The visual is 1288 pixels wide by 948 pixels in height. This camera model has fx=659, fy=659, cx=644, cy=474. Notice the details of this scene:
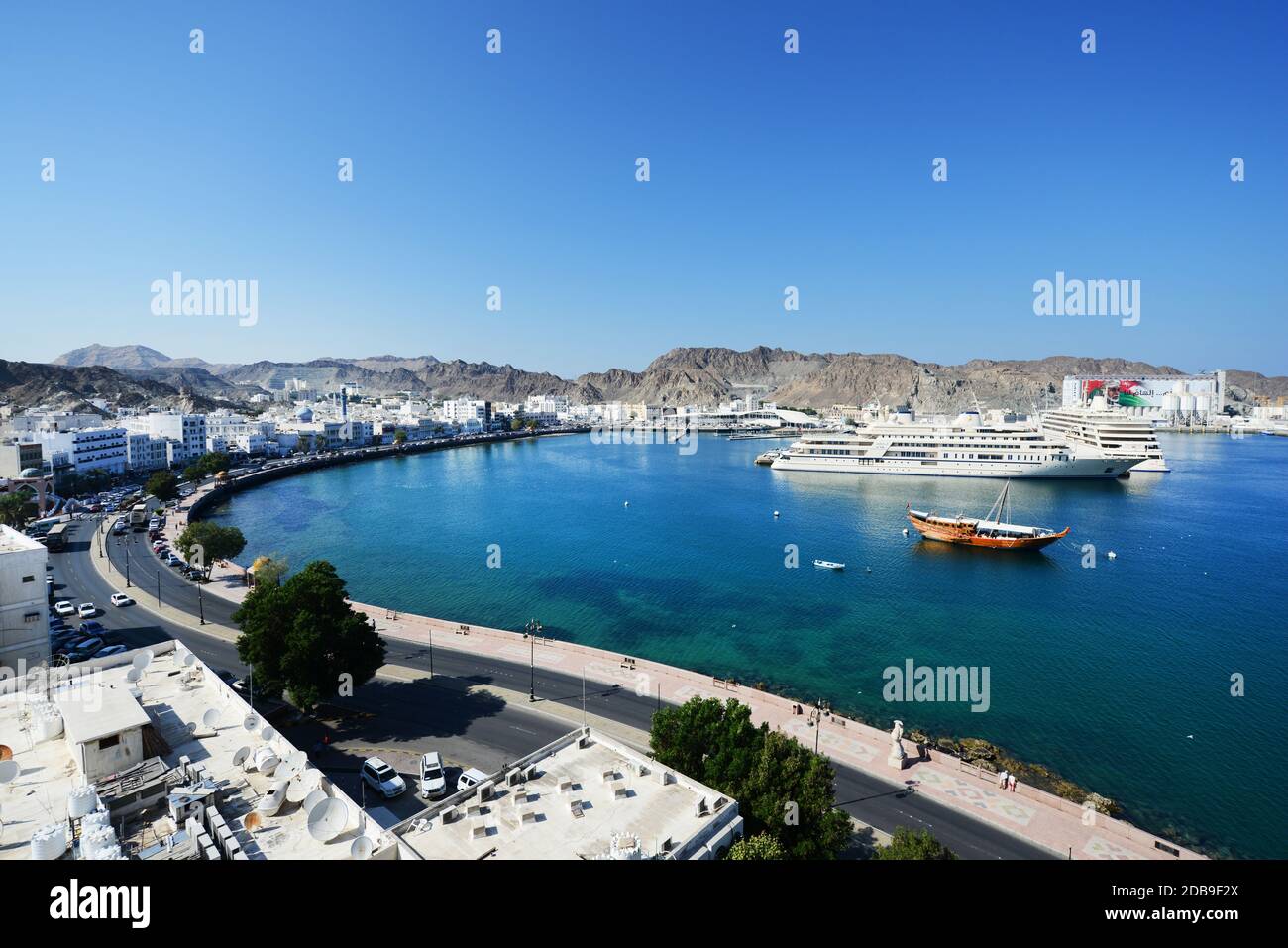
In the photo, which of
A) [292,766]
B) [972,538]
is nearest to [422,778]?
[292,766]

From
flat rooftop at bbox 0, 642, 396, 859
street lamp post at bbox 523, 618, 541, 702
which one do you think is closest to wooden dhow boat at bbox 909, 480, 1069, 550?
street lamp post at bbox 523, 618, 541, 702

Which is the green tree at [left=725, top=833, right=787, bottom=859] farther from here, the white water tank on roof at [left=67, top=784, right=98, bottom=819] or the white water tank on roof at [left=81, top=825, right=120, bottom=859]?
the white water tank on roof at [left=67, top=784, right=98, bottom=819]

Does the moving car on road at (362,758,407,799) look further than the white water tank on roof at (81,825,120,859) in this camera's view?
Yes

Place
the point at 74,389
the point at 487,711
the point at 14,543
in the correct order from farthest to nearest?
the point at 74,389
the point at 487,711
the point at 14,543

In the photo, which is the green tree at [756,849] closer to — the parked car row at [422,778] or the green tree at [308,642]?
the parked car row at [422,778]

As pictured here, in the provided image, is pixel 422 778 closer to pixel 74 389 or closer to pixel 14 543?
pixel 14 543
